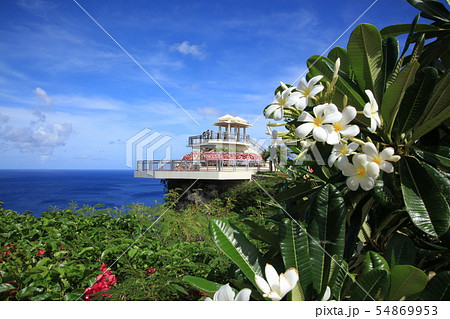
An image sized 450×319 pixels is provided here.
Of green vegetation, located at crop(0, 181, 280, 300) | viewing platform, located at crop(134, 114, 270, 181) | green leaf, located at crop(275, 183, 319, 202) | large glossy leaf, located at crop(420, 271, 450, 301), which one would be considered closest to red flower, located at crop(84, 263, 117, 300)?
green vegetation, located at crop(0, 181, 280, 300)

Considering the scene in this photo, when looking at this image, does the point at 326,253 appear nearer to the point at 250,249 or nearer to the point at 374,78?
the point at 250,249

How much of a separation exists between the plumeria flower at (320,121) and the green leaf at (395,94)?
10.8 inches

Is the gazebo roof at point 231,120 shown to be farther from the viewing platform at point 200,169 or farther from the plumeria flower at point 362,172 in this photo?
the viewing platform at point 200,169

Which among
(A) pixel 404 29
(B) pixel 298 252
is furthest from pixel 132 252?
(A) pixel 404 29

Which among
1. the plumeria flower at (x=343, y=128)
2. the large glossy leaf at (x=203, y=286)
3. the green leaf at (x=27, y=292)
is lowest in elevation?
the green leaf at (x=27, y=292)

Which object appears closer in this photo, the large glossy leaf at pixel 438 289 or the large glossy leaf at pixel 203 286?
the large glossy leaf at pixel 438 289

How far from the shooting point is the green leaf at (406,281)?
2.16ft

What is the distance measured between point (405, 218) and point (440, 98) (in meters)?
0.39

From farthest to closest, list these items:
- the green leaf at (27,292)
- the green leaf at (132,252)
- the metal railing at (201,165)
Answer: the metal railing at (201,165)
the green leaf at (132,252)
the green leaf at (27,292)

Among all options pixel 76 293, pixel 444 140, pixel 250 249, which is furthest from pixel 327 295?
pixel 76 293

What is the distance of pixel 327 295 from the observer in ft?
2.32

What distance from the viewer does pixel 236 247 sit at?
34.2 inches

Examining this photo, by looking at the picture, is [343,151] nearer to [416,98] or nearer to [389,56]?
[416,98]

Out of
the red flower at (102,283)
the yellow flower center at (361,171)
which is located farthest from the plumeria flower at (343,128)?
the red flower at (102,283)
